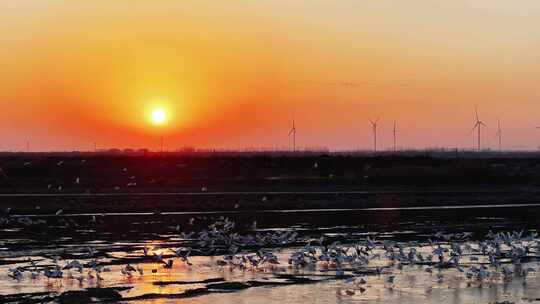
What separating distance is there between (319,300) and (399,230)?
1597 centimetres

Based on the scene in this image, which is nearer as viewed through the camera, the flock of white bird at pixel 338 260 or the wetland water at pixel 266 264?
the wetland water at pixel 266 264

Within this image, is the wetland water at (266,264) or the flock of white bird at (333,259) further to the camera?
the flock of white bird at (333,259)

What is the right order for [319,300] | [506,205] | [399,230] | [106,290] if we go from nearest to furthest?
[319,300] → [106,290] → [399,230] → [506,205]

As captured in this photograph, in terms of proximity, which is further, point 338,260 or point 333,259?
point 333,259

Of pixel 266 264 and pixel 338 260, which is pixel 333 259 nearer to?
pixel 338 260

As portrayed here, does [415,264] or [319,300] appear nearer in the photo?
[319,300]

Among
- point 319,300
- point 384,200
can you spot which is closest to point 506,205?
point 384,200

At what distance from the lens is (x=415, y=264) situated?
79.0ft

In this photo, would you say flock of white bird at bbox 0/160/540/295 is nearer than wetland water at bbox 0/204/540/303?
No

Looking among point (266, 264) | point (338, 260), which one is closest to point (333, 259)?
point (338, 260)

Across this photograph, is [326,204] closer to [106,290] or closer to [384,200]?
[384,200]

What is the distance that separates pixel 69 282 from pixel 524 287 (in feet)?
33.6

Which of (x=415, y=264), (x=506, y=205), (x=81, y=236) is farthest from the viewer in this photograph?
(x=506, y=205)

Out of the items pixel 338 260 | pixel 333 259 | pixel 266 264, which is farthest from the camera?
pixel 266 264
